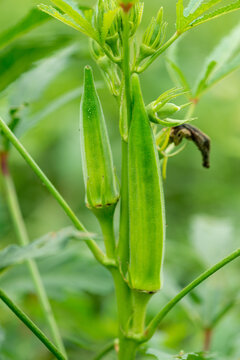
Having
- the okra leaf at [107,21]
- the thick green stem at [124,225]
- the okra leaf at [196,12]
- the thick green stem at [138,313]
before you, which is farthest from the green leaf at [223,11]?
the thick green stem at [138,313]

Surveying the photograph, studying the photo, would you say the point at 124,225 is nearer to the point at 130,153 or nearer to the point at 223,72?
the point at 130,153

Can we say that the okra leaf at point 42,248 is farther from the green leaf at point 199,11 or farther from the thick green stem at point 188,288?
the green leaf at point 199,11

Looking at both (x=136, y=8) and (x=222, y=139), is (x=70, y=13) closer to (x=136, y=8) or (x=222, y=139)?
(x=136, y=8)

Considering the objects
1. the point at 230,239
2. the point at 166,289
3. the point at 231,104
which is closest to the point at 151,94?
the point at 231,104

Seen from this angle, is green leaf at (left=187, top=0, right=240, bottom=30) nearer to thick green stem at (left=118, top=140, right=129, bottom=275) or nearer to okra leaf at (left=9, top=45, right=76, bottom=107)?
thick green stem at (left=118, top=140, right=129, bottom=275)

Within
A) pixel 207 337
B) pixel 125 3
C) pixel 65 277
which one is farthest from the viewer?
pixel 65 277

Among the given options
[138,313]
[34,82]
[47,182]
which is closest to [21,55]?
[34,82]

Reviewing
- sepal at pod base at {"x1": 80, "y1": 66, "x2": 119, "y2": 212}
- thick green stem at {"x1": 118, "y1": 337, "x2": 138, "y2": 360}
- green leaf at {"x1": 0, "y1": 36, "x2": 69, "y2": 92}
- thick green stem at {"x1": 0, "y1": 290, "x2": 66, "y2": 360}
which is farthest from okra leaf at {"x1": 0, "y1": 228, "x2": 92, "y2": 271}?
green leaf at {"x1": 0, "y1": 36, "x2": 69, "y2": 92}
